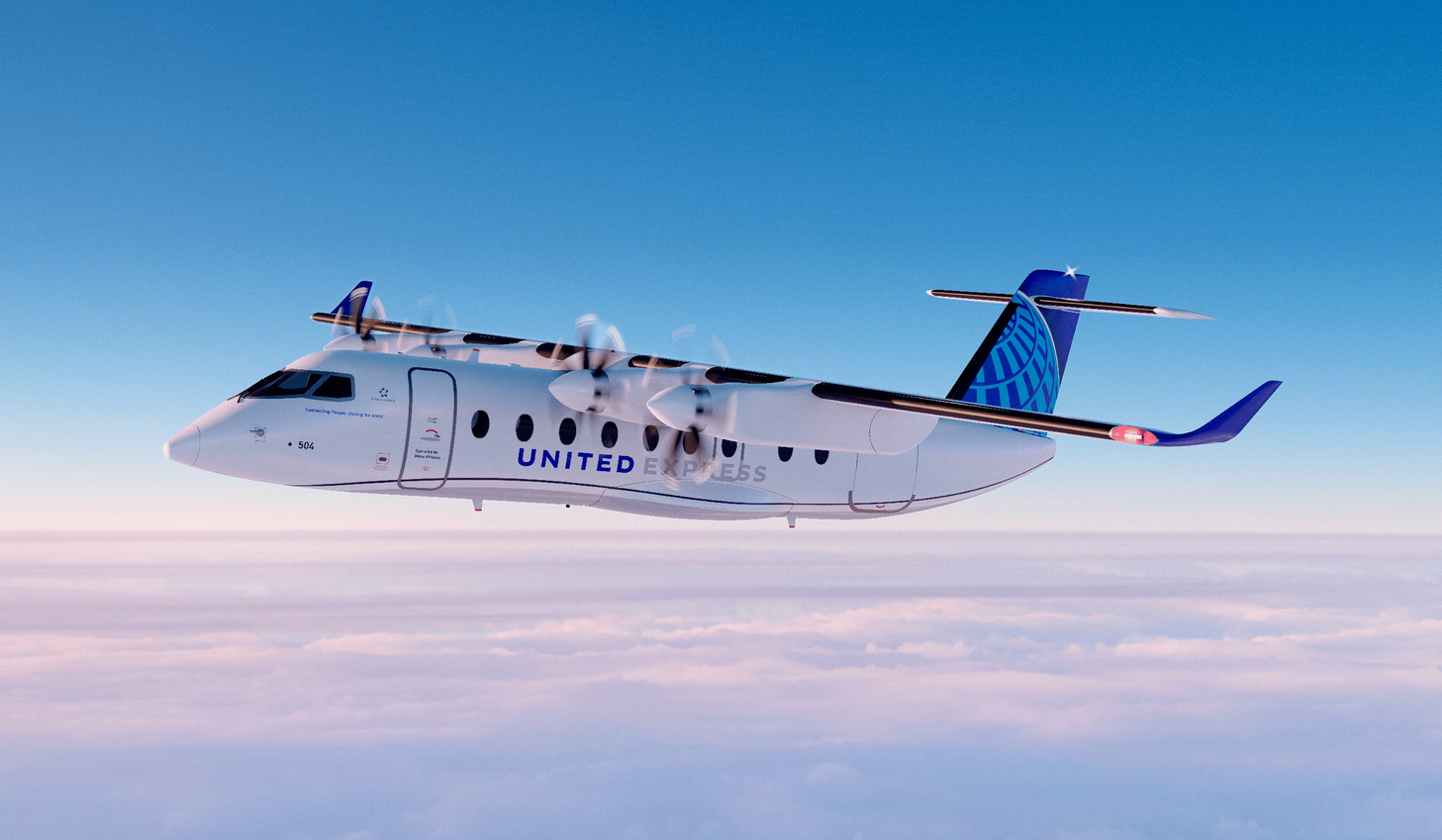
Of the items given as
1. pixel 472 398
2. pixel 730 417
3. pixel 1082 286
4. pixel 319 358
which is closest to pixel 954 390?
pixel 1082 286

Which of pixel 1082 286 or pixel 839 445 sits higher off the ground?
pixel 1082 286

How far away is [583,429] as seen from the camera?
22.7 metres

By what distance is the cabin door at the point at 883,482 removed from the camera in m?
26.8

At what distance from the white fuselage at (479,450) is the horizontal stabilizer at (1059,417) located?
12.5 ft

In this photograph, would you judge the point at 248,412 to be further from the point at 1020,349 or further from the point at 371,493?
the point at 1020,349

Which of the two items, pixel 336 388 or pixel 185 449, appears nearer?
pixel 185 449

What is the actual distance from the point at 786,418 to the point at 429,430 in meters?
7.27

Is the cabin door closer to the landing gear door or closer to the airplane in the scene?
the airplane

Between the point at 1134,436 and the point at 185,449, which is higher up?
the point at 1134,436

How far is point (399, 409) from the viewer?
21.3 metres

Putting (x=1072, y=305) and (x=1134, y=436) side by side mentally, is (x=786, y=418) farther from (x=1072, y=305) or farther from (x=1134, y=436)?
(x=1072, y=305)

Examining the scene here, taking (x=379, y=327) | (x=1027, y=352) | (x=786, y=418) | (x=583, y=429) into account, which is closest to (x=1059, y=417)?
(x=786, y=418)

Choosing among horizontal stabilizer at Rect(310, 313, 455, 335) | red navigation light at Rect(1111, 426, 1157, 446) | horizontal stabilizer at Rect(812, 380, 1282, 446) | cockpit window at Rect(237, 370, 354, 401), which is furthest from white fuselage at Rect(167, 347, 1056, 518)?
red navigation light at Rect(1111, 426, 1157, 446)

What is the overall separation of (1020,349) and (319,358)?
20.2m
